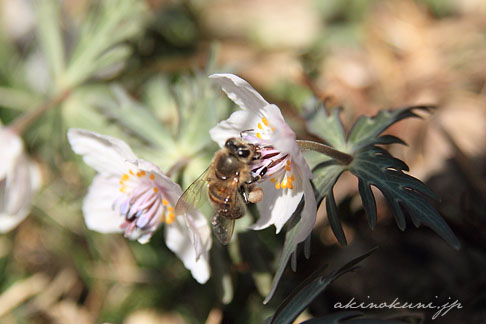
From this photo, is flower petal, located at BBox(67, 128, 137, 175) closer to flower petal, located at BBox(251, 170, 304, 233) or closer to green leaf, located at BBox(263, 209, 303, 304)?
flower petal, located at BBox(251, 170, 304, 233)

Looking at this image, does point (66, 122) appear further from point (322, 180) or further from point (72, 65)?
point (322, 180)

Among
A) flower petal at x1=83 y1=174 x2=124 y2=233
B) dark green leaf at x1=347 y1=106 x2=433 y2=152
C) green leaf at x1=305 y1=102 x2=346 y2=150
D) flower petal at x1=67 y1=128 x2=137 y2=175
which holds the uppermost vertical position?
dark green leaf at x1=347 y1=106 x2=433 y2=152

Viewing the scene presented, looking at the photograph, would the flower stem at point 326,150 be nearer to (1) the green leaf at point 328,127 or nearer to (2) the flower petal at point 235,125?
(1) the green leaf at point 328,127

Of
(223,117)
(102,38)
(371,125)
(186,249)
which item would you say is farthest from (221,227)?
(102,38)

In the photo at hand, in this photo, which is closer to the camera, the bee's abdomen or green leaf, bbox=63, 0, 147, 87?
the bee's abdomen

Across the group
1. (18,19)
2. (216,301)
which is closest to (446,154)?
(216,301)

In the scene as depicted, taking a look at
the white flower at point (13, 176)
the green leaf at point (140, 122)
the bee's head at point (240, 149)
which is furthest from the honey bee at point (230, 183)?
the white flower at point (13, 176)

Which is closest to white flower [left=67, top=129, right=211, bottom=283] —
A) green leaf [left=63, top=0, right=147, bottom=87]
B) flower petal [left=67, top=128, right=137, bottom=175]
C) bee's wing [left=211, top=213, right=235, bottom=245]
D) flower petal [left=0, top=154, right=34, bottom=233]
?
flower petal [left=67, top=128, right=137, bottom=175]

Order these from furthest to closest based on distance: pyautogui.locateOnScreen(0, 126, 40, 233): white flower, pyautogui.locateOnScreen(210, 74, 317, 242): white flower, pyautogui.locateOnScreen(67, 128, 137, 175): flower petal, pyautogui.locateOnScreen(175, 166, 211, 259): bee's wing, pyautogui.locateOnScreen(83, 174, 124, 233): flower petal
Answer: pyautogui.locateOnScreen(0, 126, 40, 233): white flower < pyautogui.locateOnScreen(83, 174, 124, 233): flower petal < pyautogui.locateOnScreen(67, 128, 137, 175): flower petal < pyautogui.locateOnScreen(175, 166, 211, 259): bee's wing < pyautogui.locateOnScreen(210, 74, 317, 242): white flower
